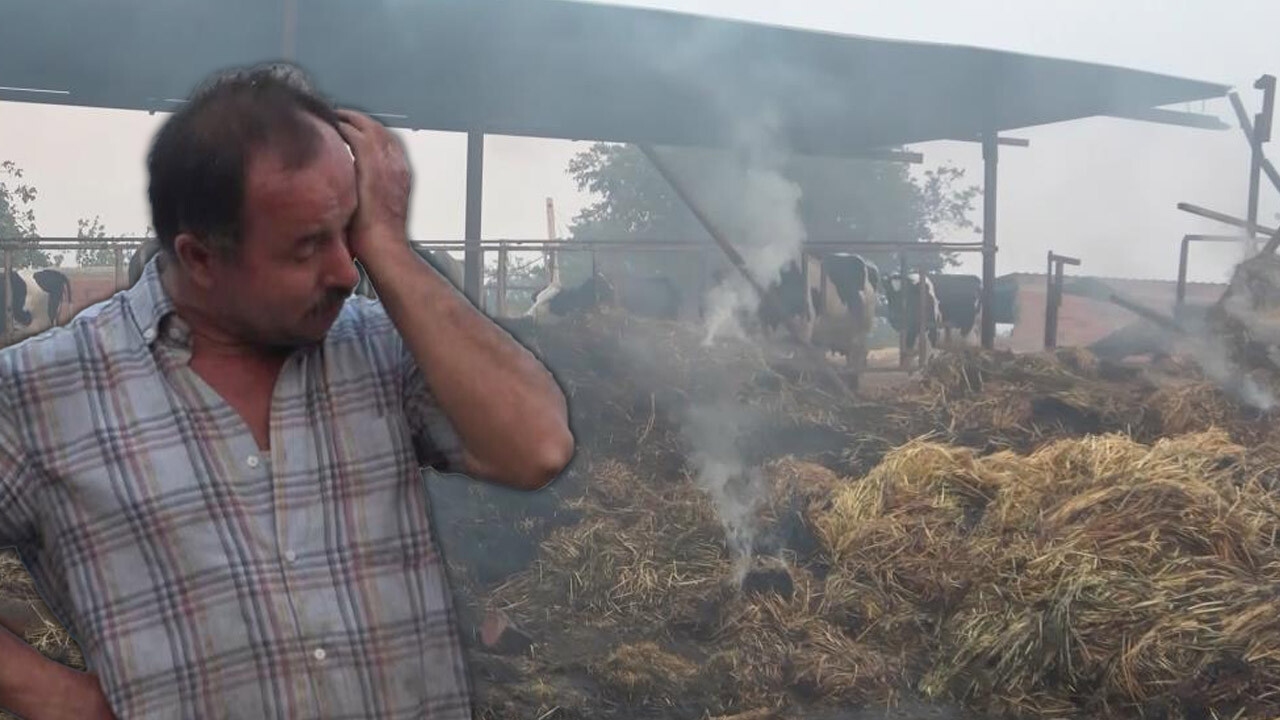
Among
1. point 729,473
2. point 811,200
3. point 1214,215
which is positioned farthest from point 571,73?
point 811,200

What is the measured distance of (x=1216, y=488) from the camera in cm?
680

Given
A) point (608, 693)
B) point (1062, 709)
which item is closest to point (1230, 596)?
point (1062, 709)

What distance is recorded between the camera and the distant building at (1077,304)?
2292 centimetres

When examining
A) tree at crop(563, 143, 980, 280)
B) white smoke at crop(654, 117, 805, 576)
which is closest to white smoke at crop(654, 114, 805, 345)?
white smoke at crop(654, 117, 805, 576)

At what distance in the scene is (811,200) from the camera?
2894cm

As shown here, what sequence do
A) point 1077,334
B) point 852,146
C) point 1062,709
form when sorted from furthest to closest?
point 1077,334 → point 852,146 → point 1062,709

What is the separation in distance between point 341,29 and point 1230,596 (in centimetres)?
709

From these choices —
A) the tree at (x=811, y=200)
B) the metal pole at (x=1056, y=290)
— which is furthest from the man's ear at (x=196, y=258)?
the tree at (x=811, y=200)

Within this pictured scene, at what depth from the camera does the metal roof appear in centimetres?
909

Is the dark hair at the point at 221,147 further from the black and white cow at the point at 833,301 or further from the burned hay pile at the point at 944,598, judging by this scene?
the black and white cow at the point at 833,301

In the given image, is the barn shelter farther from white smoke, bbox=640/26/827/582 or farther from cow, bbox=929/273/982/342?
cow, bbox=929/273/982/342

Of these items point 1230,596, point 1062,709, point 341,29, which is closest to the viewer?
point 1062,709

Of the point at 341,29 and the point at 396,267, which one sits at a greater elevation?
the point at 341,29

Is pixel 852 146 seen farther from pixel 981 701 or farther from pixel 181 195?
pixel 181 195
